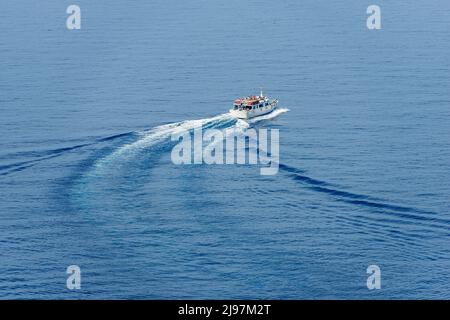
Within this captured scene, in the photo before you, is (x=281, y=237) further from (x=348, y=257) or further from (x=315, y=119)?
(x=315, y=119)

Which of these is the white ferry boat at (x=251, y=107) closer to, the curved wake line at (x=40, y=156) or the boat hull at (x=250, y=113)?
the boat hull at (x=250, y=113)

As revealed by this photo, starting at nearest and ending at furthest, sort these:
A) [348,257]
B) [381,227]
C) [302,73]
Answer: [348,257]
[381,227]
[302,73]

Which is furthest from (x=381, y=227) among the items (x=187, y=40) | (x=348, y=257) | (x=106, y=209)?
(x=187, y=40)

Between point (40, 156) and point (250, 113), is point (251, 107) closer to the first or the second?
point (250, 113)

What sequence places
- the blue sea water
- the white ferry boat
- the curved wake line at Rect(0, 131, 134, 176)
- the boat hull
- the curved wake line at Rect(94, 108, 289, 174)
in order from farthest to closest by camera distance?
1. the white ferry boat
2. the boat hull
3. the curved wake line at Rect(94, 108, 289, 174)
4. the curved wake line at Rect(0, 131, 134, 176)
5. the blue sea water

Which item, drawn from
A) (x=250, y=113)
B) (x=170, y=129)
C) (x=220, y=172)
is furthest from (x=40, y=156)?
(x=250, y=113)

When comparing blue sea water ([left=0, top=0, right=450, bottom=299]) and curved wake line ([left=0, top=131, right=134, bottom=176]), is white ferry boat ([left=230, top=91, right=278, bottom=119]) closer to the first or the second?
blue sea water ([left=0, top=0, right=450, bottom=299])

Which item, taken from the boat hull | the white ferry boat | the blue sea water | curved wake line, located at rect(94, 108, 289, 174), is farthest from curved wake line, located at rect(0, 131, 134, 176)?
the white ferry boat
